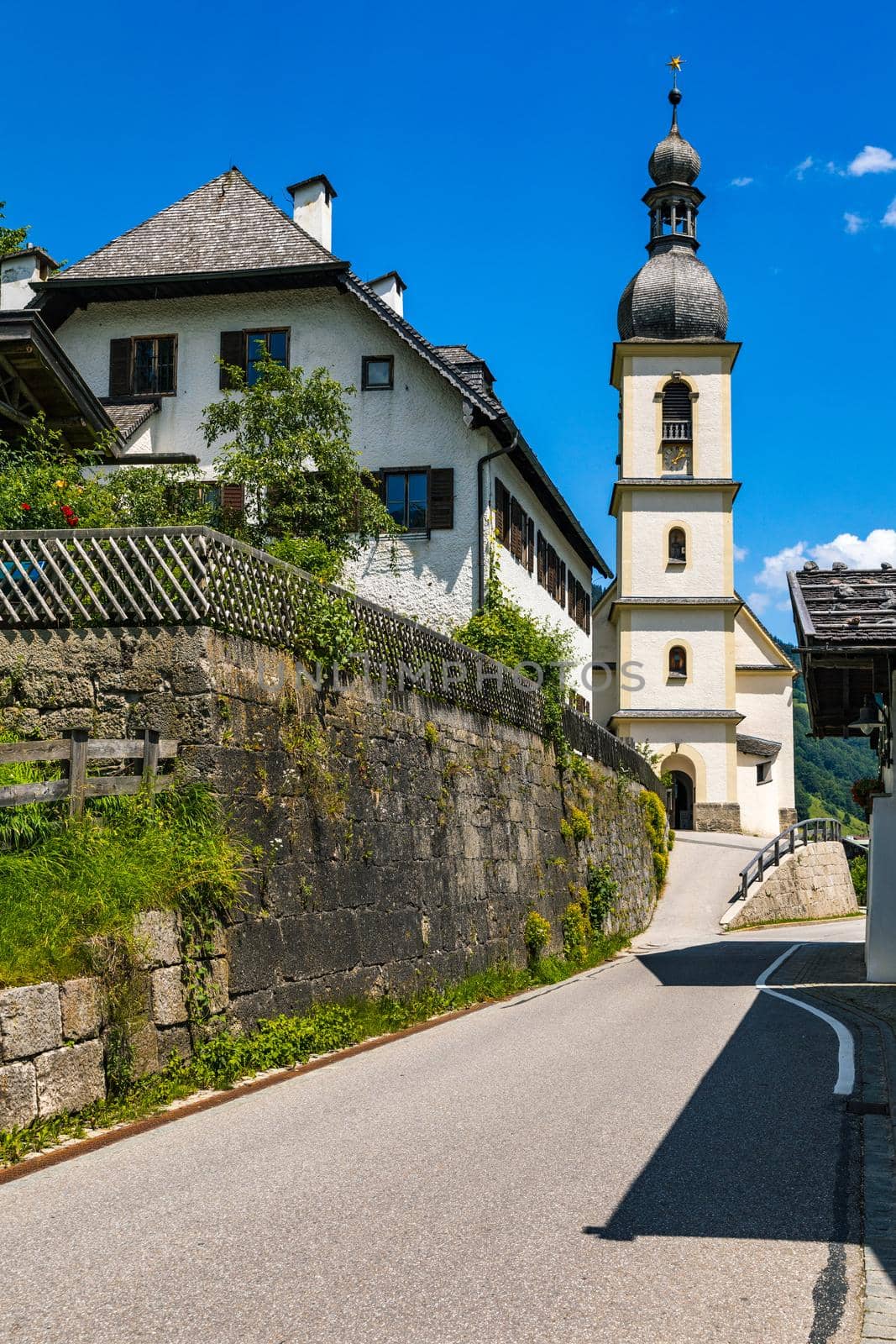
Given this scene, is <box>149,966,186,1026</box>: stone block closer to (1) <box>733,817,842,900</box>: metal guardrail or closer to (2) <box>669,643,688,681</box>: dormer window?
(1) <box>733,817,842,900</box>: metal guardrail

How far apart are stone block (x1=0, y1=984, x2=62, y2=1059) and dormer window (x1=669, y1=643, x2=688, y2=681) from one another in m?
43.0

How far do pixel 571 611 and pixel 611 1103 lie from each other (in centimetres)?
3025

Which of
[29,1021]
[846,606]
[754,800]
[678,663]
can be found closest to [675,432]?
[678,663]

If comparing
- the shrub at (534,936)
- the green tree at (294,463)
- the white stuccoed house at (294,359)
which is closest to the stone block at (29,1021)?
the shrub at (534,936)

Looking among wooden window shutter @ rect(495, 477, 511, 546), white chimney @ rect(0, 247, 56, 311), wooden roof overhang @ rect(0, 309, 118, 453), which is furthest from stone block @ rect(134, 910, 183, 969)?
white chimney @ rect(0, 247, 56, 311)

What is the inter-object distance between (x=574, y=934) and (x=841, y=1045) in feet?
31.6

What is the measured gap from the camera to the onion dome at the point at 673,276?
5022 cm

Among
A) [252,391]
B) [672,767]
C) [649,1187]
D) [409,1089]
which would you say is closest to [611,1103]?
[409,1089]

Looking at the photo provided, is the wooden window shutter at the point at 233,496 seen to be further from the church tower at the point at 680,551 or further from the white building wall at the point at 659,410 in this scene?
the white building wall at the point at 659,410

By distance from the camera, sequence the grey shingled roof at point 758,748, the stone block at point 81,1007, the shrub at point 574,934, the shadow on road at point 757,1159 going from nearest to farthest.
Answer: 1. the shadow on road at point 757,1159
2. the stone block at point 81,1007
3. the shrub at point 574,934
4. the grey shingled roof at point 758,748

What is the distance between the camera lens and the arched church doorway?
49.4 m

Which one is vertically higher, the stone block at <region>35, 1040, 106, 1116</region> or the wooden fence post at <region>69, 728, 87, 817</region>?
the wooden fence post at <region>69, 728, 87, 817</region>

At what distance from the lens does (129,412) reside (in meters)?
26.5

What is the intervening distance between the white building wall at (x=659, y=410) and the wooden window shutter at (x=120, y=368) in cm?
2577
